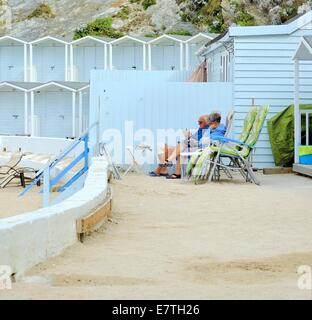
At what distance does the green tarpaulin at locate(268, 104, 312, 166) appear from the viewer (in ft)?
51.3

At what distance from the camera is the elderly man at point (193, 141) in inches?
530

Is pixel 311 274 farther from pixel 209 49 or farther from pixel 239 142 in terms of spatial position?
pixel 209 49

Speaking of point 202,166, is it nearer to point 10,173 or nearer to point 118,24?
point 10,173

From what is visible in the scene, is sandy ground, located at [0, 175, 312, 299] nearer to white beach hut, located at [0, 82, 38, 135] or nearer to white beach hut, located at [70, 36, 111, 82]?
white beach hut, located at [0, 82, 38, 135]

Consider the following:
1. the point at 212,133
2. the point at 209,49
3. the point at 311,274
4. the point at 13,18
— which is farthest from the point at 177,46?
the point at 311,274

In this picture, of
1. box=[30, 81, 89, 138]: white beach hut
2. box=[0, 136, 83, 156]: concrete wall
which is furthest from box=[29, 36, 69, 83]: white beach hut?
box=[0, 136, 83, 156]: concrete wall

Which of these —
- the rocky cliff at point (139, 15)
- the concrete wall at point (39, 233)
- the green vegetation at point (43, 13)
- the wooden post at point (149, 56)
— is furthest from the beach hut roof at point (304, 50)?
the green vegetation at point (43, 13)

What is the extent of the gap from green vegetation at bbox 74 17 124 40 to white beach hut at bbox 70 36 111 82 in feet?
50.7

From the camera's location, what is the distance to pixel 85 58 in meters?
38.0

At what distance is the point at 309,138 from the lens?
15648mm

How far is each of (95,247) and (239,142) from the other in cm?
653

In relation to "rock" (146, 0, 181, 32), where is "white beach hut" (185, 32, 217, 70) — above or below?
below

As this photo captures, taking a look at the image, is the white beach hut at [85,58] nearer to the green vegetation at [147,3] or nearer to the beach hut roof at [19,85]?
the beach hut roof at [19,85]

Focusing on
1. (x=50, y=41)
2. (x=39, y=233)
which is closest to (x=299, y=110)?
(x=39, y=233)
